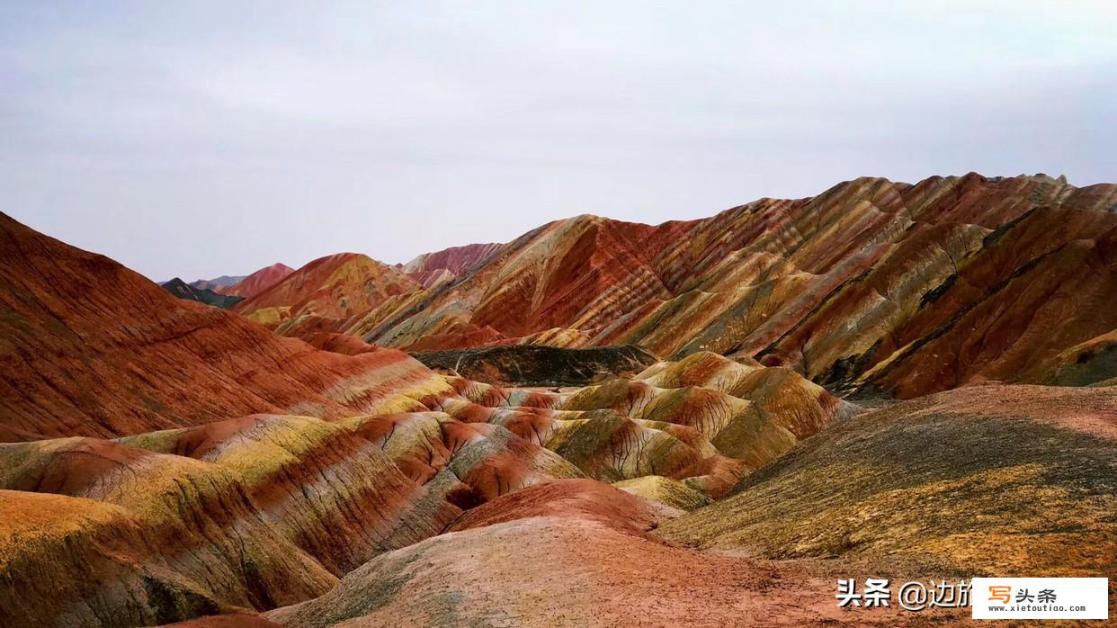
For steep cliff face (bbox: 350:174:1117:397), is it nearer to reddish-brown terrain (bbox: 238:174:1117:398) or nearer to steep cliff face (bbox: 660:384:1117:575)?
reddish-brown terrain (bbox: 238:174:1117:398)

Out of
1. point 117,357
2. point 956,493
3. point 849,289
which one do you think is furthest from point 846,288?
point 956,493

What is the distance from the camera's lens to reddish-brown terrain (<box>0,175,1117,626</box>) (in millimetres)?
22422

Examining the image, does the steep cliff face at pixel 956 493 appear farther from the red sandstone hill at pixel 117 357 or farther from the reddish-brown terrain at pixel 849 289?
the red sandstone hill at pixel 117 357

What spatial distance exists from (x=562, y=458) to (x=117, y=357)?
32471 mm

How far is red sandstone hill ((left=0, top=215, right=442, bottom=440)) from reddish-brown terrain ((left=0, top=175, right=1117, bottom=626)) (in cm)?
25

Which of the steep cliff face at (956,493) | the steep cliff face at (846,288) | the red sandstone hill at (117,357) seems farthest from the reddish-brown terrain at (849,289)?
the red sandstone hill at (117,357)

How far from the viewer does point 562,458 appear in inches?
2549

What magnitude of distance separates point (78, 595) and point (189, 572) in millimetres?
5145

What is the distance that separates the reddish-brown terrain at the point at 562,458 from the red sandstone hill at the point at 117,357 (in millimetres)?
253

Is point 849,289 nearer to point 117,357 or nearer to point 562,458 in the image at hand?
point 562,458

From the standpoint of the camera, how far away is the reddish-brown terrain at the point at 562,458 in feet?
73.6

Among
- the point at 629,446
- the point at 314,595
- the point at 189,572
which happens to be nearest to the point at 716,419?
the point at 629,446

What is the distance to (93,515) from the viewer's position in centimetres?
3047

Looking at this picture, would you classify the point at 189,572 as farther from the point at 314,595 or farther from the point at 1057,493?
the point at 1057,493
